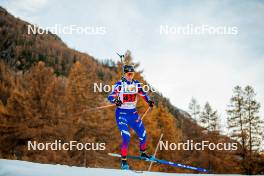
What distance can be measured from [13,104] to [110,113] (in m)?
8.15

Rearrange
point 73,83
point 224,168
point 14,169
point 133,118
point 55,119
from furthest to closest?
point 224,168 < point 73,83 < point 55,119 < point 133,118 < point 14,169

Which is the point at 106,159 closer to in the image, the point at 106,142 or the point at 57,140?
the point at 106,142

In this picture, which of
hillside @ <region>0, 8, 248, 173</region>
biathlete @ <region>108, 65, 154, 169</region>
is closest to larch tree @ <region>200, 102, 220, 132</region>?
hillside @ <region>0, 8, 248, 173</region>

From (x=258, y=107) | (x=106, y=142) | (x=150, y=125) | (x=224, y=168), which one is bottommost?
(x=224, y=168)

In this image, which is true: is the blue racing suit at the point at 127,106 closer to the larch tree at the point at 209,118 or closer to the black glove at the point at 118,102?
the black glove at the point at 118,102

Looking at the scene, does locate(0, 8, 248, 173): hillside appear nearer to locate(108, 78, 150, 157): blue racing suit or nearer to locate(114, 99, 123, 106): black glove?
locate(108, 78, 150, 157): blue racing suit

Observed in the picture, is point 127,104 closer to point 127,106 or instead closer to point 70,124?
point 127,106

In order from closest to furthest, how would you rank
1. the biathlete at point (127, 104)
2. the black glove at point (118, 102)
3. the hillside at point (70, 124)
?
the black glove at point (118, 102), the biathlete at point (127, 104), the hillside at point (70, 124)

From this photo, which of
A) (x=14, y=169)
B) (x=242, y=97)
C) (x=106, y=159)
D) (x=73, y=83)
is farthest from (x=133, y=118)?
(x=242, y=97)

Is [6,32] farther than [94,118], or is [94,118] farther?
[6,32]

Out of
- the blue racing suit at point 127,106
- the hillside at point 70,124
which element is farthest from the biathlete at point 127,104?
the hillside at point 70,124

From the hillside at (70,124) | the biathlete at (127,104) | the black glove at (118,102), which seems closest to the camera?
the black glove at (118,102)

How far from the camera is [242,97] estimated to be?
27688 millimetres

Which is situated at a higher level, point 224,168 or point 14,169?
point 14,169
